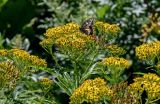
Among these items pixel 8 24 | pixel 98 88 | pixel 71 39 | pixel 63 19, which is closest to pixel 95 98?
pixel 98 88

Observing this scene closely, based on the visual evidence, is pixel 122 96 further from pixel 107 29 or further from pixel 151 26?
pixel 151 26

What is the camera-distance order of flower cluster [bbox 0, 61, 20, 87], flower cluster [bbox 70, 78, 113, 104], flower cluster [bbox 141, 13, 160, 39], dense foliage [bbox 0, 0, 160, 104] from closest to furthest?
1. flower cluster [bbox 70, 78, 113, 104]
2. dense foliage [bbox 0, 0, 160, 104]
3. flower cluster [bbox 0, 61, 20, 87]
4. flower cluster [bbox 141, 13, 160, 39]

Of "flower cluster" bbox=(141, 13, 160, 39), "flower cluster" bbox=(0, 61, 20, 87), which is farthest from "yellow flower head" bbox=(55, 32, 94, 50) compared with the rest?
"flower cluster" bbox=(141, 13, 160, 39)

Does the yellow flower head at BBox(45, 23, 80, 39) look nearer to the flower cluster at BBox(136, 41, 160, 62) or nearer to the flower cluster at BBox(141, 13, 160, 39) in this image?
the flower cluster at BBox(136, 41, 160, 62)

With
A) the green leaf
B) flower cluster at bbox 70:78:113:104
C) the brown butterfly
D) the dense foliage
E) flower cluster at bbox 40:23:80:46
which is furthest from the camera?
the green leaf

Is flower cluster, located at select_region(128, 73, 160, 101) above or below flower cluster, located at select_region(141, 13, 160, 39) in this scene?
above

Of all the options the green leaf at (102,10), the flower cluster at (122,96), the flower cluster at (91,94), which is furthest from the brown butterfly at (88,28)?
the green leaf at (102,10)

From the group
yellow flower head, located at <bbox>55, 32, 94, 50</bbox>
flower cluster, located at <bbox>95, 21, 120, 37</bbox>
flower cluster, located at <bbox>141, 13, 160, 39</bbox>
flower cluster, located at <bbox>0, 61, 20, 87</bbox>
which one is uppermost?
flower cluster, located at <bbox>95, 21, 120, 37</bbox>
